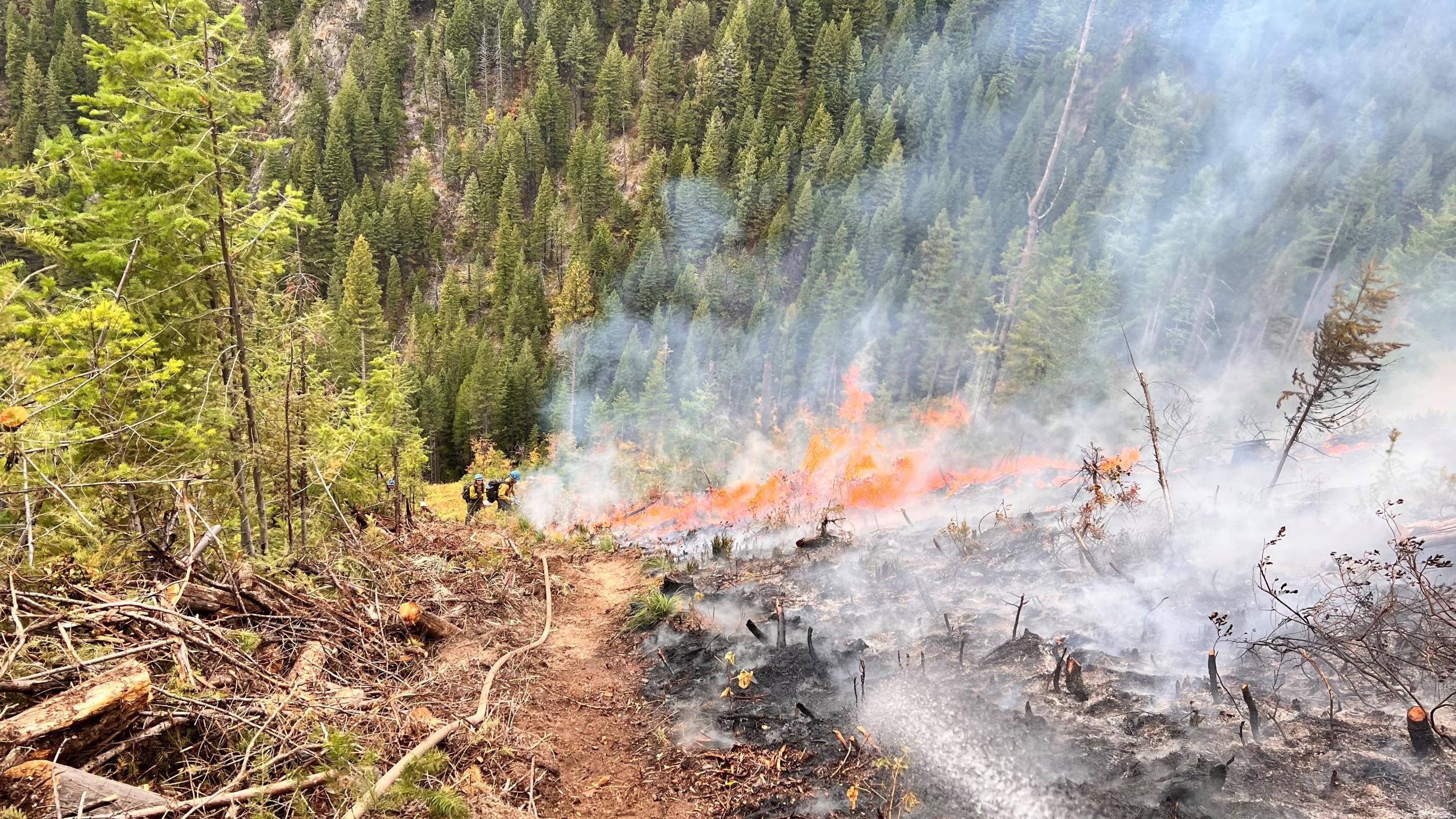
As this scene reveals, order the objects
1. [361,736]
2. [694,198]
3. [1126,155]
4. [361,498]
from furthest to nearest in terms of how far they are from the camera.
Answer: [694,198] → [1126,155] → [361,498] → [361,736]

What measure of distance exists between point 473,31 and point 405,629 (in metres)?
101

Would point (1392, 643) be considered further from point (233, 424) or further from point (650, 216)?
point (650, 216)

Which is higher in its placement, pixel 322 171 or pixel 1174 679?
pixel 1174 679

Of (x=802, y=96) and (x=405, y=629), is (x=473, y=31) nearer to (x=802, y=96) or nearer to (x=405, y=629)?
(x=802, y=96)

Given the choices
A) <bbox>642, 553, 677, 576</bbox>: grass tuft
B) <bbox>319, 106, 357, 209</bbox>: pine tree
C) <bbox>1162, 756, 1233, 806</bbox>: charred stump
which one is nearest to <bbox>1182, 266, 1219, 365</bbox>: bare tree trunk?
<bbox>642, 553, 677, 576</bbox>: grass tuft

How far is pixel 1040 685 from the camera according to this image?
7.75 meters

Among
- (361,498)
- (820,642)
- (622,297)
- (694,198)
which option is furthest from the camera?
(694,198)

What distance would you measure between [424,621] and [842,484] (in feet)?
56.6

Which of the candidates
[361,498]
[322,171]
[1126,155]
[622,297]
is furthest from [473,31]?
[361,498]

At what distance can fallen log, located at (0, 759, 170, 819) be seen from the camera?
133 inches

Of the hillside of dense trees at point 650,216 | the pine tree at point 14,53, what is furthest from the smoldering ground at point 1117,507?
the pine tree at point 14,53

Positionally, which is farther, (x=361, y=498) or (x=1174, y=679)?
(x=361, y=498)

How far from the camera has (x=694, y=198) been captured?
65.4m

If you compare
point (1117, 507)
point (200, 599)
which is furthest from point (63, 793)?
point (1117, 507)
